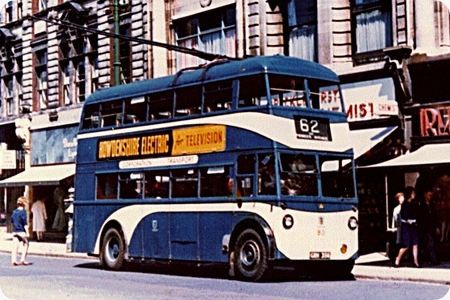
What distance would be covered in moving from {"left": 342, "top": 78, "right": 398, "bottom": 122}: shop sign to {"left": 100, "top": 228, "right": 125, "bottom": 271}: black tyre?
7517 millimetres

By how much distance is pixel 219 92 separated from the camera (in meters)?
19.3

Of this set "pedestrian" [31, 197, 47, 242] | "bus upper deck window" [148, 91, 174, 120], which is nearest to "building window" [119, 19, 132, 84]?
"pedestrian" [31, 197, 47, 242]

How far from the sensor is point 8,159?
1581 inches

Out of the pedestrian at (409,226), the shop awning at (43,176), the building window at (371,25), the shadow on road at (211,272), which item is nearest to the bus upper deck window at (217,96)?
the shadow on road at (211,272)

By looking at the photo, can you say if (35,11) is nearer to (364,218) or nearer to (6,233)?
(6,233)

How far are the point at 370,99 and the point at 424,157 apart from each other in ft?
14.8

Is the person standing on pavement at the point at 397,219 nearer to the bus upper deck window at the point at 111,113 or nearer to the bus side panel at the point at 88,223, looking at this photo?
the bus side panel at the point at 88,223

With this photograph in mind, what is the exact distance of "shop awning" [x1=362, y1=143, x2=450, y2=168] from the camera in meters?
19.7

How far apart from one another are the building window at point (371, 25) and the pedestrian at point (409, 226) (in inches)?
225

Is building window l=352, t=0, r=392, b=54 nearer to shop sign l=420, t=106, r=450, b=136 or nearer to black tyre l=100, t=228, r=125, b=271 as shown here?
shop sign l=420, t=106, r=450, b=136

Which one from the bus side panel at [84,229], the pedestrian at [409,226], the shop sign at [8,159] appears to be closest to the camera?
the pedestrian at [409,226]

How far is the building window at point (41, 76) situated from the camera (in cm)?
4128

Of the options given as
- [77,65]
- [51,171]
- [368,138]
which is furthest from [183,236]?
[77,65]

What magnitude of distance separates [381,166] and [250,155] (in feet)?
13.0
